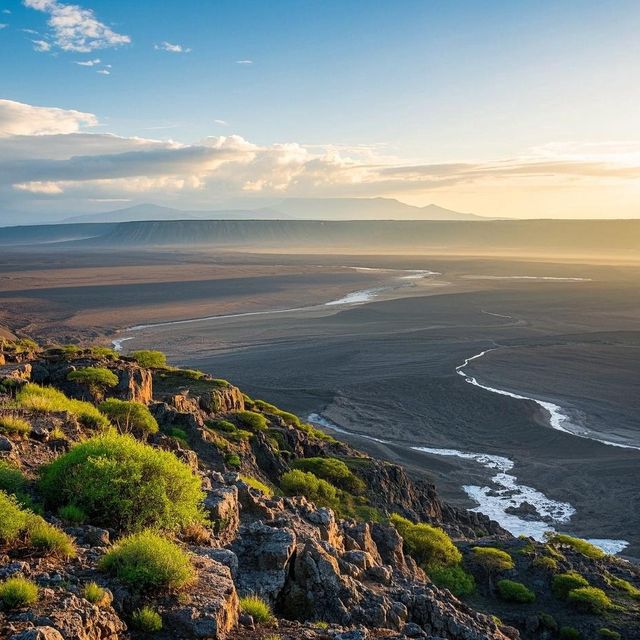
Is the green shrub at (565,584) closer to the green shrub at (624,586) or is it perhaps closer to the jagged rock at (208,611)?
the green shrub at (624,586)

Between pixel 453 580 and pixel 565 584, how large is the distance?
10.8 ft

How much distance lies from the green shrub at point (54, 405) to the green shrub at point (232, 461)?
Answer: 4.44m

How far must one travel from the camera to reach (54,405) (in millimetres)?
16172

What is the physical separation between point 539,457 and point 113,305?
86.2 metres

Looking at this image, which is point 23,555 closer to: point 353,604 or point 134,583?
point 134,583

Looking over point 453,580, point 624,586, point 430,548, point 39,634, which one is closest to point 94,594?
point 39,634

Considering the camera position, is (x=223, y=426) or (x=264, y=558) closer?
(x=264, y=558)

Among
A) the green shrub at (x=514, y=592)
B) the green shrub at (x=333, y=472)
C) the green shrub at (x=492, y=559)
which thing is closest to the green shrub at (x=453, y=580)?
the green shrub at (x=514, y=592)

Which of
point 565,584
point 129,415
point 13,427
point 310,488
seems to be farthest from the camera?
point 310,488

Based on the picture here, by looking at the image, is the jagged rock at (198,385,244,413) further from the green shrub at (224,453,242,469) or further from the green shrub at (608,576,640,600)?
the green shrub at (608,576,640,600)

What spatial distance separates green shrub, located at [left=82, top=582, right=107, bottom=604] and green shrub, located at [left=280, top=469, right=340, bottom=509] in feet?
→ 44.5

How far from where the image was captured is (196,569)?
8.52 metres

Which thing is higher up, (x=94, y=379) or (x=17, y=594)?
(x=17, y=594)

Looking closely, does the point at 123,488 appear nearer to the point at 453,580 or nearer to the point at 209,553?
the point at 209,553
